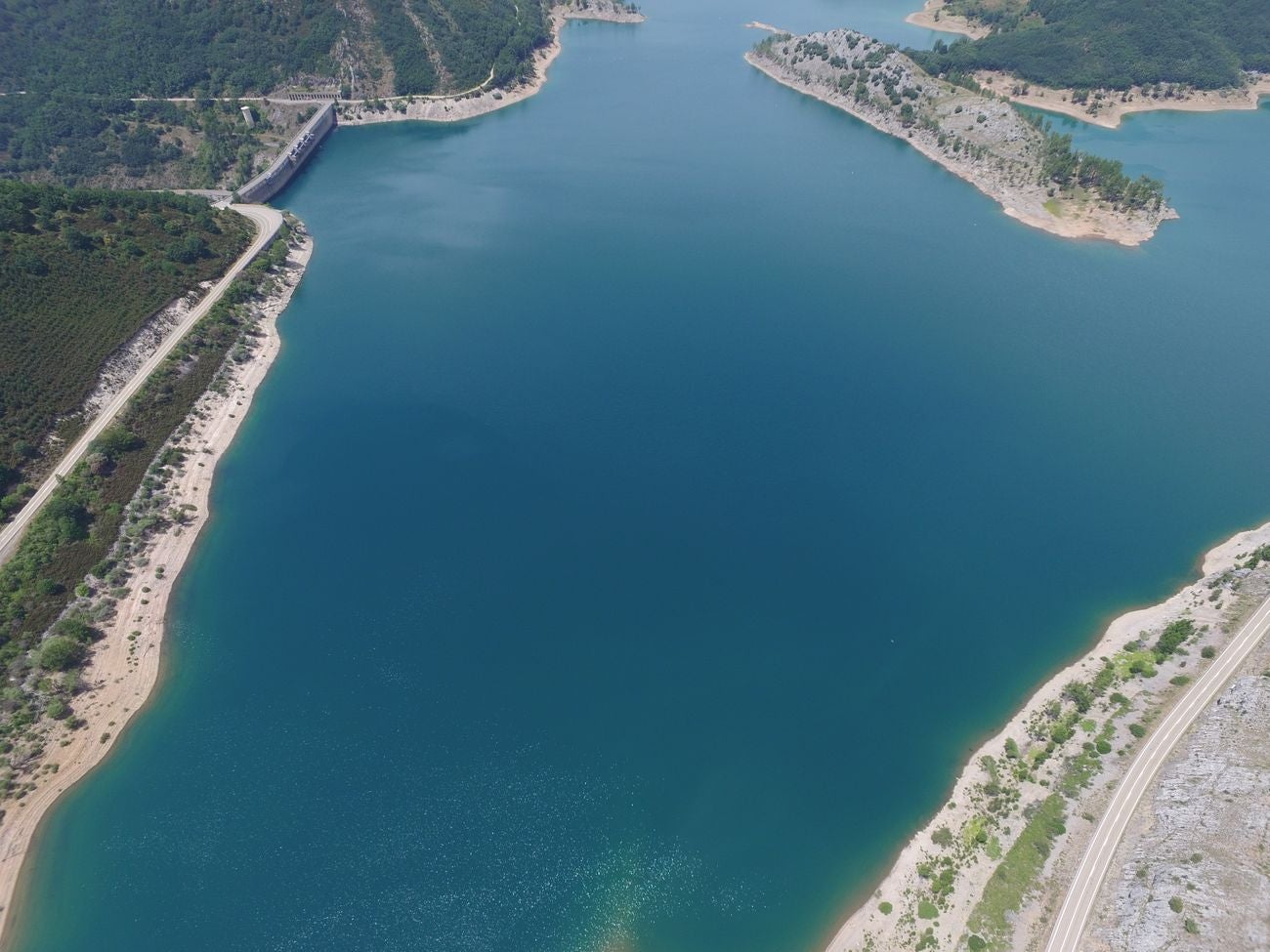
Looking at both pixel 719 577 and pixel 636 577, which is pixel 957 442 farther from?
pixel 636 577

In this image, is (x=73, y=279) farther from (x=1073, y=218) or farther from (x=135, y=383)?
(x=1073, y=218)

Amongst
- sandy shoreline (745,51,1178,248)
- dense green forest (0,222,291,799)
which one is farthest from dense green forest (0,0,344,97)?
sandy shoreline (745,51,1178,248)

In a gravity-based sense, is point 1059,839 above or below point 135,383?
below

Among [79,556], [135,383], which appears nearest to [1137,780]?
[79,556]

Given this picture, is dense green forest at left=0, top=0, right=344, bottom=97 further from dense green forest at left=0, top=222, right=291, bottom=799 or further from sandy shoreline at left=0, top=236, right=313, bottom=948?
sandy shoreline at left=0, top=236, right=313, bottom=948

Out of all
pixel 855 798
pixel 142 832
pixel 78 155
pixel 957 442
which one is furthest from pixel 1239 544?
pixel 78 155

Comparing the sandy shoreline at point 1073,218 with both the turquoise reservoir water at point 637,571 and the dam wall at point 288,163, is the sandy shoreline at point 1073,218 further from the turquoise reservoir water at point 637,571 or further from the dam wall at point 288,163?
the dam wall at point 288,163

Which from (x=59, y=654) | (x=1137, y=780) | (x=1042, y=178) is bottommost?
(x=1137, y=780)
